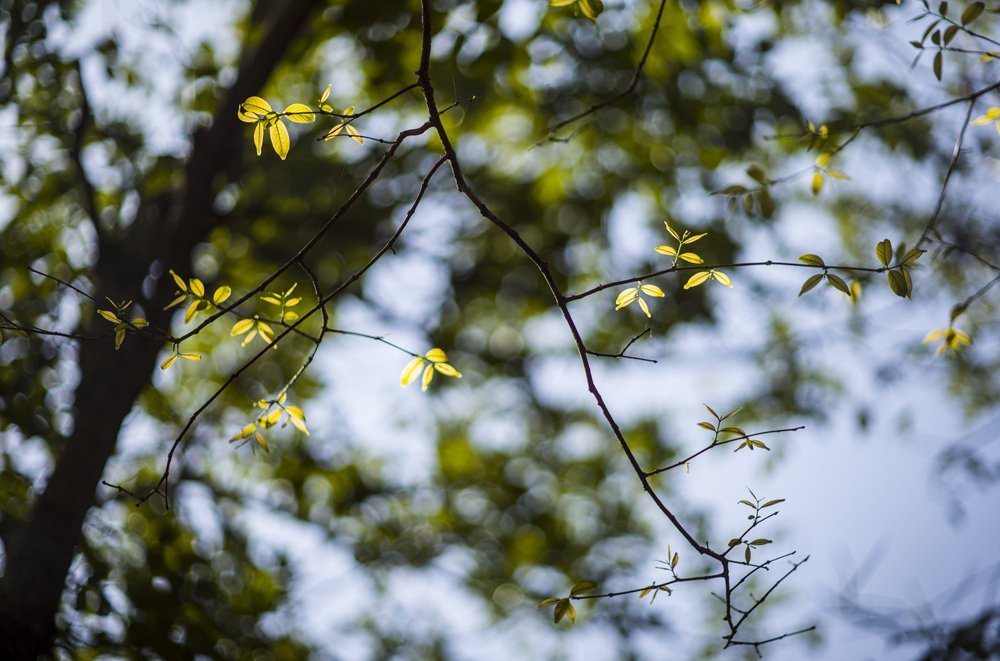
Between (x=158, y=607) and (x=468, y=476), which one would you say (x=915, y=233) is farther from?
(x=158, y=607)

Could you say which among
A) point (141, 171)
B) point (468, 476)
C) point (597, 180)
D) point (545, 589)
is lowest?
point (545, 589)

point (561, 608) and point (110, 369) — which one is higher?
point (110, 369)

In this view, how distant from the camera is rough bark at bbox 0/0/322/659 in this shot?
8.08 feet

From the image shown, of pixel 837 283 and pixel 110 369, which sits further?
pixel 110 369

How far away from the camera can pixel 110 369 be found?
2842mm

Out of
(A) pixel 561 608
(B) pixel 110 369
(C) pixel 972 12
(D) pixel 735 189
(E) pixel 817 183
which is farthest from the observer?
(B) pixel 110 369

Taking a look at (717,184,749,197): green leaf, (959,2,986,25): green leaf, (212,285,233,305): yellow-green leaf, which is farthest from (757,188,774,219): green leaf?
(212,285,233,305): yellow-green leaf

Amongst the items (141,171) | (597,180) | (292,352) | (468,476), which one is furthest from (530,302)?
(141,171)

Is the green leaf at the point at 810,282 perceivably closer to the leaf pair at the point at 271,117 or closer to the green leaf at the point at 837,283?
the green leaf at the point at 837,283

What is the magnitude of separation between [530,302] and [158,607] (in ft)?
8.66

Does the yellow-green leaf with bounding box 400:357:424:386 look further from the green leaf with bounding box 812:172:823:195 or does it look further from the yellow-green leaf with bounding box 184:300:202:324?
the green leaf with bounding box 812:172:823:195

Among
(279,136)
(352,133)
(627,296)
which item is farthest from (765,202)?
(279,136)

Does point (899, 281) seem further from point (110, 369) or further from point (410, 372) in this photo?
point (110, 369)

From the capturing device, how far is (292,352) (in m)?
4.86
